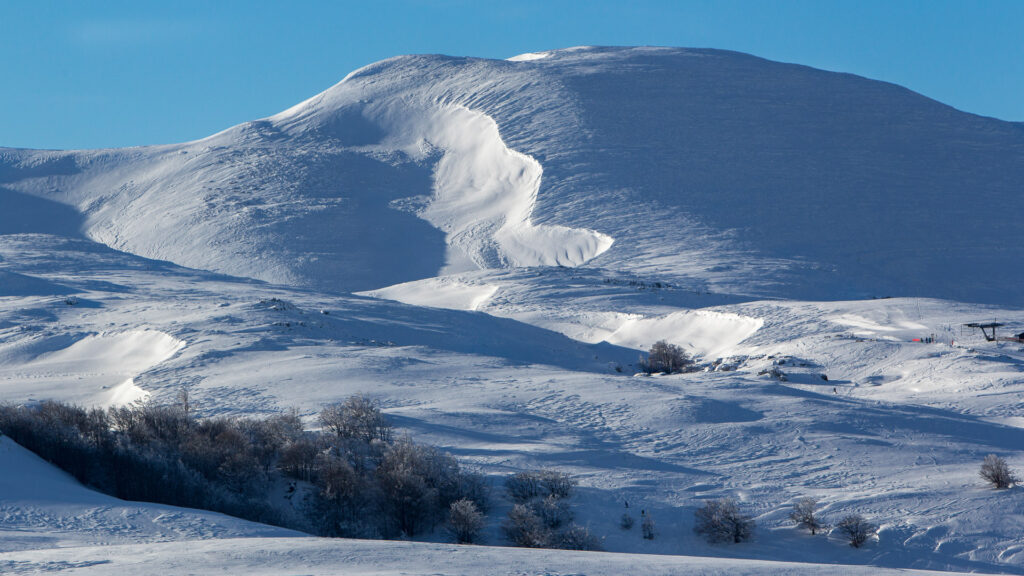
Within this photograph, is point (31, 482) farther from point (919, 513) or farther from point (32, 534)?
point (919, 513)

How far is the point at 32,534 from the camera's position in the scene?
12.1 m

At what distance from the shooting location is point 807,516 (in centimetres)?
1500

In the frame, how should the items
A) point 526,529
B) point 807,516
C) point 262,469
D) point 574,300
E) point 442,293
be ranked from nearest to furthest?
1. point 526,529
2. point 807,516
3. point 262,469
4. point 574,300
5. point 442,293

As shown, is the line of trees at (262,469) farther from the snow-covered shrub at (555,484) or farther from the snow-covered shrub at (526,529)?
the snow-covered shrub at (555,484)

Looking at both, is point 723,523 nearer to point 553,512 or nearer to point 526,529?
point 553,512

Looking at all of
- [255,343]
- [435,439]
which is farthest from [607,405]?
[255,343]

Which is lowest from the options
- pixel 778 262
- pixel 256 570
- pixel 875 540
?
pixel 875 540

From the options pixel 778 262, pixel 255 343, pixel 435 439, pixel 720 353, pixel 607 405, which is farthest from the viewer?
pixel 778 262

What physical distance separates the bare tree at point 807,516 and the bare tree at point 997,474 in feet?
8.42

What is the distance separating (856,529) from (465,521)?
4.95m

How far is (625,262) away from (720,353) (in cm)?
1815

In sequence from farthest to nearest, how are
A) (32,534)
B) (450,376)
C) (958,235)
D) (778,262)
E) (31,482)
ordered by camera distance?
1. (958,235)
2. (778,262)
3. (450,376)
4. (31,482)
5. (32,534)

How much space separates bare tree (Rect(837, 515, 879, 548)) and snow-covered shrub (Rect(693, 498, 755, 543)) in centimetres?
115

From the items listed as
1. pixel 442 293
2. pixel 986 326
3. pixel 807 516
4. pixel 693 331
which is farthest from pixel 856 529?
pixel 442 293
